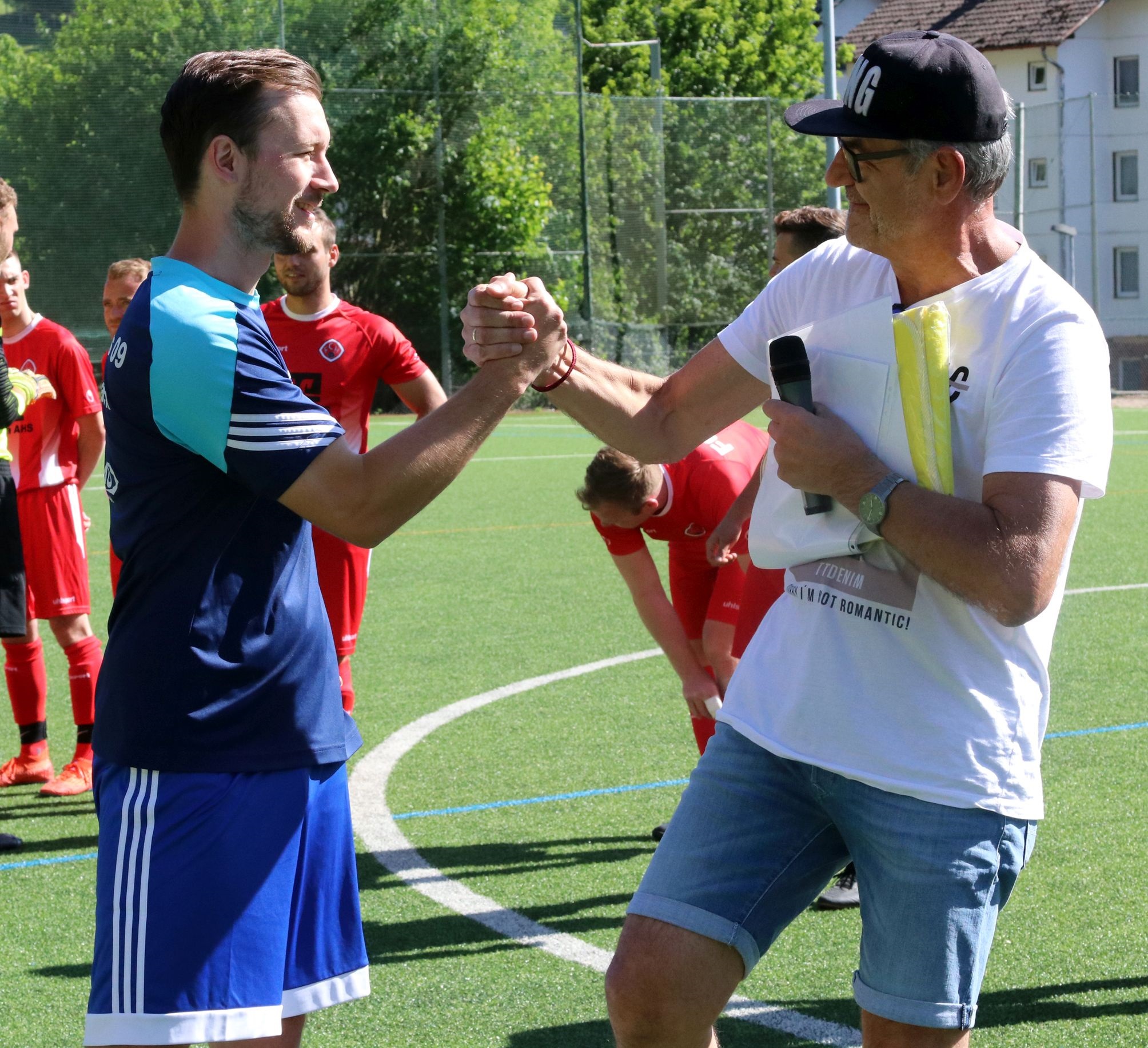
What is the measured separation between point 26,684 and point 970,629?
16.5 feet

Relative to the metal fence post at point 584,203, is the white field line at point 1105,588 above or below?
below

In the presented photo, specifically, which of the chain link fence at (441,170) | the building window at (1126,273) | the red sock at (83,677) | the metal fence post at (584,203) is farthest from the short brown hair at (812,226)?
the building window at (1126,273)

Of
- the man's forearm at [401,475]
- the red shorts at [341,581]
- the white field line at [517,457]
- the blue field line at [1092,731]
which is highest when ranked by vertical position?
the man's forearm at [401,475]

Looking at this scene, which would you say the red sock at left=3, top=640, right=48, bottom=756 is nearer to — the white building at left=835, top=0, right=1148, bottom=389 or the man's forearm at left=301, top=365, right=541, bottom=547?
the man's forearm at left=301, top=365, right=541, bottom=547

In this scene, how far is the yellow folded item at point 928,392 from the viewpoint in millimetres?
2549

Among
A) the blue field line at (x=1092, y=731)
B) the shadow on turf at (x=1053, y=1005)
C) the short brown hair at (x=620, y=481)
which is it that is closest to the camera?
the shadow on turf at (x=1053, y=1005)

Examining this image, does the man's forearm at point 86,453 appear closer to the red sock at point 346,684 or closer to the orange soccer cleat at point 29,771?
the orange soccer cleat at point 29,771

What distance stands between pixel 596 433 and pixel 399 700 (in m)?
4.64

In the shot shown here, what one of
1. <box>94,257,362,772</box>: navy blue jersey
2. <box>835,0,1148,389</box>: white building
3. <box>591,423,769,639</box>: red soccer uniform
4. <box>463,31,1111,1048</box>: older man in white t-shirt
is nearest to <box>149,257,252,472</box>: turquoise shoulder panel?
<box>94,257,362,772</box>: navy blue jersey

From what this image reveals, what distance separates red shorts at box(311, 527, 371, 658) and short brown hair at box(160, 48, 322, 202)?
3068mm

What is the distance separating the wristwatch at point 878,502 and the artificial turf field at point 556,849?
1249mm

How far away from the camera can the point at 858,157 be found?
8.92 feet

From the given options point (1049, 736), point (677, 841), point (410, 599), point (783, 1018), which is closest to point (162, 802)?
point (677, 841)

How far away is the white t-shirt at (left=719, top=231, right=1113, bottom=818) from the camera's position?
2.48m
